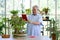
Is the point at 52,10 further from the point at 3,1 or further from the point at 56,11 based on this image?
the point at 3,1

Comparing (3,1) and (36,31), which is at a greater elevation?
(3,1)

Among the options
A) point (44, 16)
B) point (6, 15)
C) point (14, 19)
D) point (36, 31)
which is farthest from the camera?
point (6, 15)

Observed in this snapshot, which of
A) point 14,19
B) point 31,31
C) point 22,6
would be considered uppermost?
point 22,6

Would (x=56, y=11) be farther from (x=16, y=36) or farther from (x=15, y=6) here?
(x=16, y=36)

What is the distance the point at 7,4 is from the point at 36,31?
2.73 m

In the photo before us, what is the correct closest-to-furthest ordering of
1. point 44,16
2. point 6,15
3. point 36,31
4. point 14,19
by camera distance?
point 14,19
point 36,31
point 44,16
point 6,15

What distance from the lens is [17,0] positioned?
6.54m

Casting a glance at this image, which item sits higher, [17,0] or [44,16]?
[17,0]

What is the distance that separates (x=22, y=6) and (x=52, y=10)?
50.9 inches

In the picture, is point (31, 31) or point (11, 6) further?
point (11, 6)

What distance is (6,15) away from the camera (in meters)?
6.41

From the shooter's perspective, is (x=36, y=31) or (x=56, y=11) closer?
(x=36, y=31)

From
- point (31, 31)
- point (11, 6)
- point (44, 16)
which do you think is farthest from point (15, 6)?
point (31, 31)

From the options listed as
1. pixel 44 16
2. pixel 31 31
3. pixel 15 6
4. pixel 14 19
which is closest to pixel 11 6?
pixel 15 6
